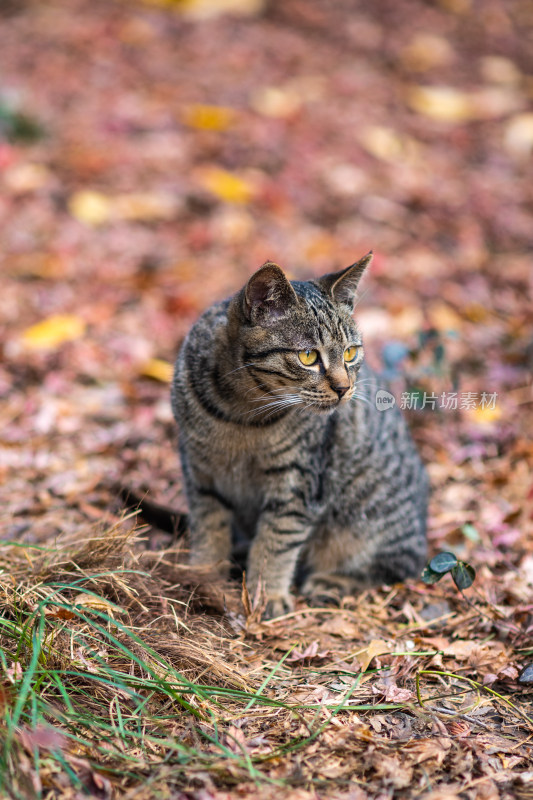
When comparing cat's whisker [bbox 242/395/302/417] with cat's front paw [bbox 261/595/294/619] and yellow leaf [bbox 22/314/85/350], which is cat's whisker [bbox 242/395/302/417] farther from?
yellow leaf [bbox 22/314/85/350]

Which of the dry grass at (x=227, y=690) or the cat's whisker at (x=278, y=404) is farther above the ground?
the cat's whisker at (x=278, y=404)

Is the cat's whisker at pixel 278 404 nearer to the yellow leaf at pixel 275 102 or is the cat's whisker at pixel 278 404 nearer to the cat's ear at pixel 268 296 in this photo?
the cat's ear at pixel 268 296

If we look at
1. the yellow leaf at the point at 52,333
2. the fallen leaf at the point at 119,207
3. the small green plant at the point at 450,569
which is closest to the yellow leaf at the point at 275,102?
the fallen leaf at the point at 119,207

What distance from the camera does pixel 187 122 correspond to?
26.6 feet

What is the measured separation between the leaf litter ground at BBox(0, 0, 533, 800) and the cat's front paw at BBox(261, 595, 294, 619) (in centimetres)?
13

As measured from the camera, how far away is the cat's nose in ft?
10.8

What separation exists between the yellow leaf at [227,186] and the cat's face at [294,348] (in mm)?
4066

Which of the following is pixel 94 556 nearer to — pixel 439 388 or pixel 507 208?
pixel 439 388

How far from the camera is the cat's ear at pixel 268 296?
311 centimetres

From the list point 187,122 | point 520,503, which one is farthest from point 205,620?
point 187,122

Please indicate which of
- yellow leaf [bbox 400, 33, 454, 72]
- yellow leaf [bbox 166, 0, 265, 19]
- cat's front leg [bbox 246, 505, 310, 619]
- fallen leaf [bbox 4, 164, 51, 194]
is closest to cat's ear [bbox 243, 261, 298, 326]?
cat's front leg [bbox 246, 505, 310, 619]

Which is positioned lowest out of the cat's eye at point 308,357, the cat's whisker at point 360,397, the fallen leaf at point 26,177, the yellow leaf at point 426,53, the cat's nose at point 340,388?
the fallen leaf at point 26,177

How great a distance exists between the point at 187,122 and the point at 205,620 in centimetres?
625

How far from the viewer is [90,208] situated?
6816 mm
